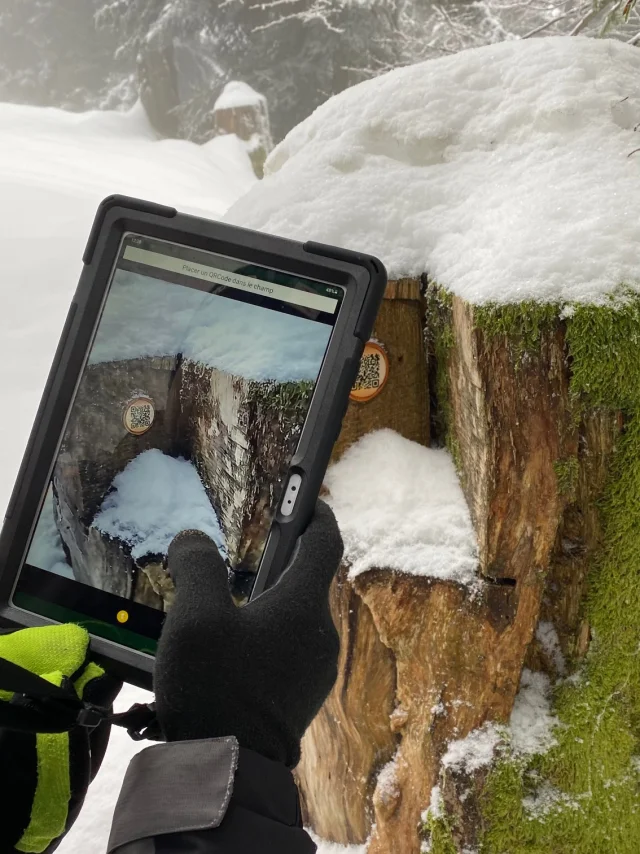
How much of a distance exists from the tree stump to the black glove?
0.52 metres

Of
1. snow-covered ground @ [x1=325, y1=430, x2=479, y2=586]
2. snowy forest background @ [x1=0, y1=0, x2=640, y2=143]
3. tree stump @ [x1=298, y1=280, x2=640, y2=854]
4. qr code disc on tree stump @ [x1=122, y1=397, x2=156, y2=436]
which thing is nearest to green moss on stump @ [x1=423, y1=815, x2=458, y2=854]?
tree stump @ [x1=298, y1=280, x2=640, y2=854]

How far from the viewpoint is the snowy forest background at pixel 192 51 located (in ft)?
22.9

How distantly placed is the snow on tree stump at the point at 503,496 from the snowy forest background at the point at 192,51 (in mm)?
6237

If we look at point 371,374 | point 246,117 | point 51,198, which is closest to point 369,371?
point 371,374

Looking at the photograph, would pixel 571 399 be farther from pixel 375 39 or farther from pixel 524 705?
pixel 375 39

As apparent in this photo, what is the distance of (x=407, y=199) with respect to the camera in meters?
1.32

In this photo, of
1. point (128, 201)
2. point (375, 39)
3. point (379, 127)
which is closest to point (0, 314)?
point (379, 127)

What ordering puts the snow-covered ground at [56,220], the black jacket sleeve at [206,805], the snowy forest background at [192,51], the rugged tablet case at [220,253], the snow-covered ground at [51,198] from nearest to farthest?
the black jacket sleeve at [206,805]
the rugged tablet case at [220,253]
the snow-covered ground at [56,220]
the snow-covered ground at [51,198]
the snowy forest background at [192,51]

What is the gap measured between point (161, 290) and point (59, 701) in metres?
0.52

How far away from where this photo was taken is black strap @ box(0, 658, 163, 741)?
578 millimetres

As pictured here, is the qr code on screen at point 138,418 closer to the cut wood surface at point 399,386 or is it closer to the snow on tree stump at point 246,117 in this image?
the cut wood surface at point 399,386

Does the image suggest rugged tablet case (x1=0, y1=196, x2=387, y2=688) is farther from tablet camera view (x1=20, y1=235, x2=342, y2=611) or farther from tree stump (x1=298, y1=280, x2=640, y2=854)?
tree stump (x1=298, y1=280, x2=640, y2=854)

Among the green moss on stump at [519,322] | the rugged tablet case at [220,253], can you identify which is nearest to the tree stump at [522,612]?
the green moss on stump at [519,322]

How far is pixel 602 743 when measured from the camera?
116 centimetres
